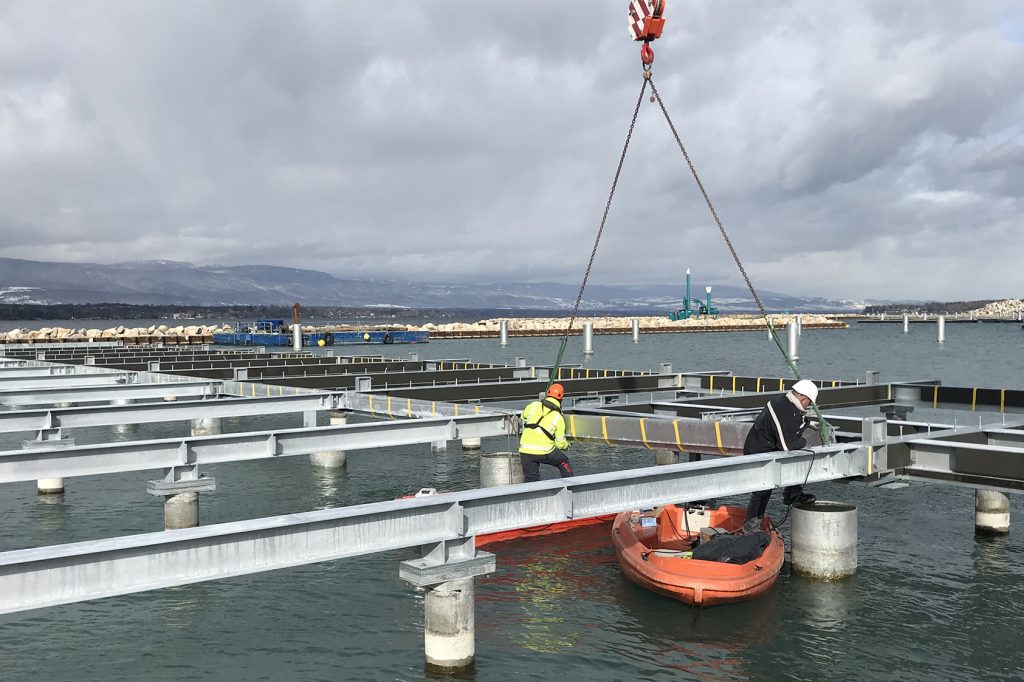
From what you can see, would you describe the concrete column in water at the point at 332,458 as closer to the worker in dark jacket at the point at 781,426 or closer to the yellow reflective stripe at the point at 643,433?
the yellow reflective stripe at the point at 643,433

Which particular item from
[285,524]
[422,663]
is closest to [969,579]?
[422,663]

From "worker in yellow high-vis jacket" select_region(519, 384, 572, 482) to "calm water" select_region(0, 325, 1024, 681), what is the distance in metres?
2.20

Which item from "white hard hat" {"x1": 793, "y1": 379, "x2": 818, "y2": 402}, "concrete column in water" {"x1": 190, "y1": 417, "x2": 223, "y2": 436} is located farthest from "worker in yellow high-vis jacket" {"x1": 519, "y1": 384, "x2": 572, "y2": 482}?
"concrete column in water" {"x1": 190, "y1": 417, "x2": 223, "y2": 436}

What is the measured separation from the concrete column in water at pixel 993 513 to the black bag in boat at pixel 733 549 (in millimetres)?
7488

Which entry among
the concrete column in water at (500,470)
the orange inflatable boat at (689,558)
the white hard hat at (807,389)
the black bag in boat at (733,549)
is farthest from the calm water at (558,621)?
the white hard hat at (807,389)

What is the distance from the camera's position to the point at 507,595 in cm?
1582

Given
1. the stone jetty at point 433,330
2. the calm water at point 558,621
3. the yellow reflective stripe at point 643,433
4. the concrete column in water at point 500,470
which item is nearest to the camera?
the calm water at point 558,621

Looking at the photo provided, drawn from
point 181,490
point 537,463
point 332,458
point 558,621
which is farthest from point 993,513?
point 332,458

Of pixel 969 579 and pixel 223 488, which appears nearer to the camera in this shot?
pixel 969 579

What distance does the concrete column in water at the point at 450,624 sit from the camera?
1093cm

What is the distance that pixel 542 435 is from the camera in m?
16.3

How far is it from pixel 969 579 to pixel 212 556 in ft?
45.3

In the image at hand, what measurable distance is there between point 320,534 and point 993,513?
15.8 meters

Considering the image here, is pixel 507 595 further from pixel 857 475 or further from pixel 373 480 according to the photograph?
pixel 373 480
